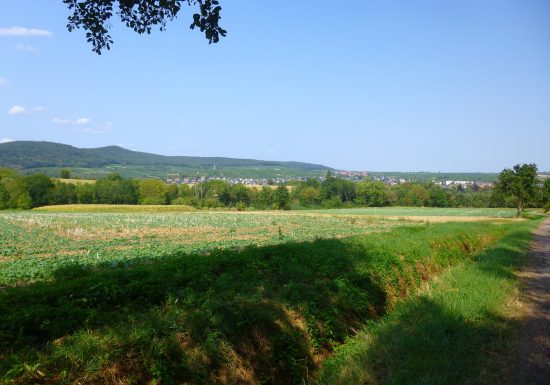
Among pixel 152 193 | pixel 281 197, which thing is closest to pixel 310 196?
pixel 281 197

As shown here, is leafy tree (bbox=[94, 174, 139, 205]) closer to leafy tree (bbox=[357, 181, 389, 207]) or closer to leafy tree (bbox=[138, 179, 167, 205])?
leafy tree (bbox=[138, 179, 167, 205])

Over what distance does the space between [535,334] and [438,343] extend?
1963 millimetres

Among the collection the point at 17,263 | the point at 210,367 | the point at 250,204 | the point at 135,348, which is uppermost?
the point at 135,348

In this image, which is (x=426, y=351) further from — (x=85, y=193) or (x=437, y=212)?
(x=85, y=193)

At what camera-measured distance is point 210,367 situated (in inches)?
219

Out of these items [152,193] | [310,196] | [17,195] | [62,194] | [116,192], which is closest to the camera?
[17,195]

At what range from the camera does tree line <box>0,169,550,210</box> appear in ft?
333

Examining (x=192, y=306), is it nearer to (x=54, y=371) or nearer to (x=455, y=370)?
(x=54, y=371)

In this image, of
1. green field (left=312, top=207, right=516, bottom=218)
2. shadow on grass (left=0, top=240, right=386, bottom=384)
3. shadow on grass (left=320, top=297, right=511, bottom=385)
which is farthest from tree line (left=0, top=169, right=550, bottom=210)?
shadow on grass (left=320, top=297, right=511, bottom=385)

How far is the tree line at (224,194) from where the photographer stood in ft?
333

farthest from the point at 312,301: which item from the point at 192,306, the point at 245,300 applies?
the point at 192,306

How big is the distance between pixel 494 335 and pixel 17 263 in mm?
18412

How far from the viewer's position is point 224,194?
5049 inches

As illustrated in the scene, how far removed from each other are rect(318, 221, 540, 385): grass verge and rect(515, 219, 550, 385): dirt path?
222mm
